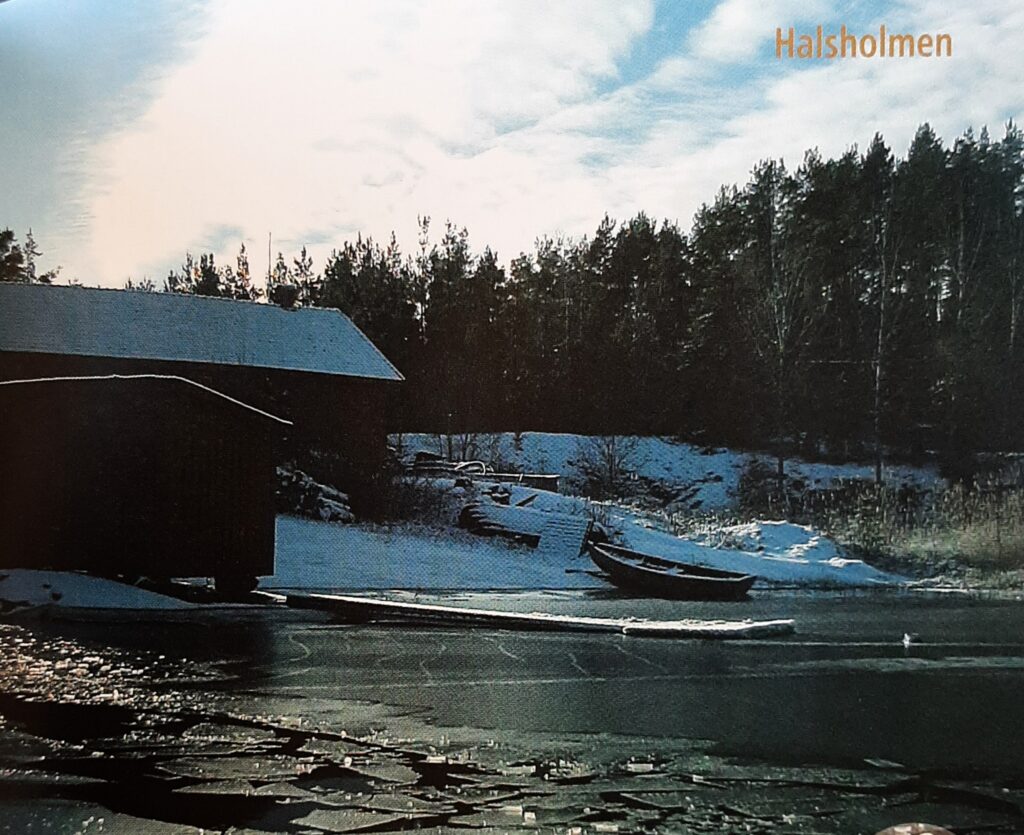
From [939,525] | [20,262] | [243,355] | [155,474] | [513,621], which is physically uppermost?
[20,262]

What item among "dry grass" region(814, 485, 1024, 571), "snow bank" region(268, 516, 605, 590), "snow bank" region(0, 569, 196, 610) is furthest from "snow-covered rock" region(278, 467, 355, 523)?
"dry grass" region(814, 485, 1024, 571)

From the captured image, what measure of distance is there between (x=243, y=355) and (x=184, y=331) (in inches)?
8.0

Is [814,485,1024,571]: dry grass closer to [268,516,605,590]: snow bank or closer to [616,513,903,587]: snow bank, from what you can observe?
[616,513,903,587]: snow bank

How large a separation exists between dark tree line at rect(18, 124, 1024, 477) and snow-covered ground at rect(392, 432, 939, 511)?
0.04 m

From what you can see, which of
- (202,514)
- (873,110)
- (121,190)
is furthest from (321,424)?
(873,110)

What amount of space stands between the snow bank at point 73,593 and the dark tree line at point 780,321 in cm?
92

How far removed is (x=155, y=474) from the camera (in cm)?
291

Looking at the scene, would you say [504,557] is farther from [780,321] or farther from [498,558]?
[780,321]

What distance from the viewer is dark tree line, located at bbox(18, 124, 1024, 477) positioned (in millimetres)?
2703

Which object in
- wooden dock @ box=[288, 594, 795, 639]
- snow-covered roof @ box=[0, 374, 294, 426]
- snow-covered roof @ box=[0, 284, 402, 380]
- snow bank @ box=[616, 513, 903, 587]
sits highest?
snow-covered roof @ box=[0, 284, 402, 380]

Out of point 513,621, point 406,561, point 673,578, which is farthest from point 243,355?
point 673,578

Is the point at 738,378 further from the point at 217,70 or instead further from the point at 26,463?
the point at 26,463

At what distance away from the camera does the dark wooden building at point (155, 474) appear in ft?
9.50

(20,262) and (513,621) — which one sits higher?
(20,262)
